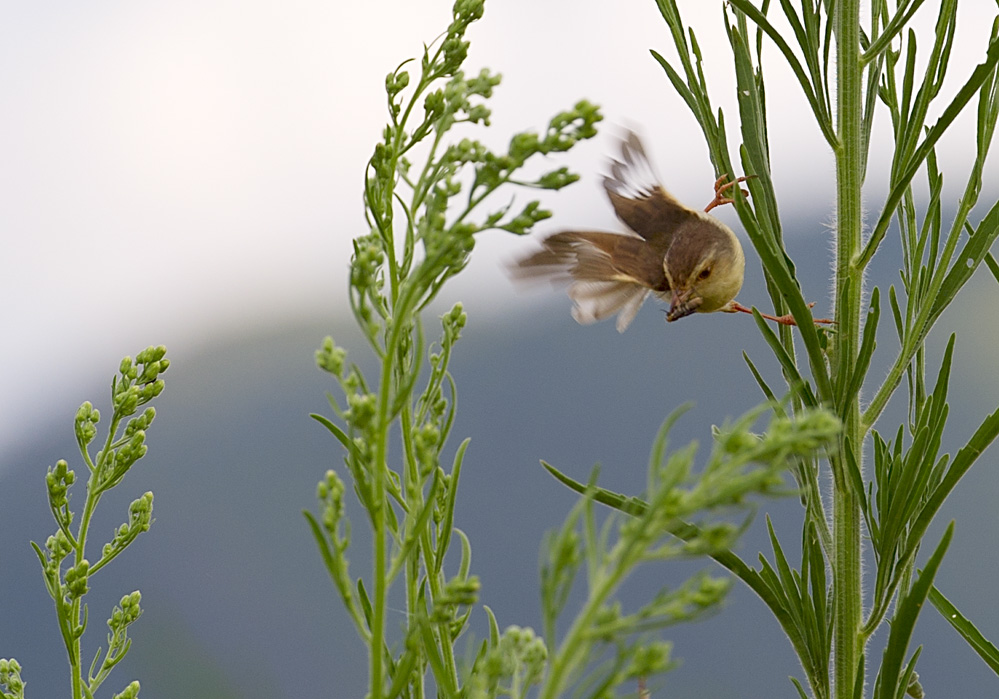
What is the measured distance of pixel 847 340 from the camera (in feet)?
2.24

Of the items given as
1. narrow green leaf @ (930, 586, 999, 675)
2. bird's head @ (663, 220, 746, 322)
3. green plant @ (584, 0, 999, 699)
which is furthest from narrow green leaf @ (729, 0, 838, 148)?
narrow green leaf @ (930, 586, 999, 675)

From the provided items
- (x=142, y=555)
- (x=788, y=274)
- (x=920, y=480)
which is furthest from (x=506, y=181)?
(x=142, y=555)

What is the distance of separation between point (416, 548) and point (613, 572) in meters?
0.26

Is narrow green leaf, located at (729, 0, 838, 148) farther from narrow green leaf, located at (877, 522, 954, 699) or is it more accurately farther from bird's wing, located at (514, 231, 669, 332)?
narrow green leaf, located at (877, 522, 954, 699)

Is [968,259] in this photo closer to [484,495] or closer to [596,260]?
[596,260]

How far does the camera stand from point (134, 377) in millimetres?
689

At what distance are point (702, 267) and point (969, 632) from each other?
0.36m

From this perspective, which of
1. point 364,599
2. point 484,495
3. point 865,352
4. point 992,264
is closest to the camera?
point 364,599

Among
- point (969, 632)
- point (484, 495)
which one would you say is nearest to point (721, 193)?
point (969, 632)

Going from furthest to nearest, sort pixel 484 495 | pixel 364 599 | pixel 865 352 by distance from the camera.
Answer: pixel 484 495 → pixel 865 352 → pixel 364 599

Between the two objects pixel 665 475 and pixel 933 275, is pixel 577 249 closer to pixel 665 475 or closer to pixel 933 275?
pixel 933 275

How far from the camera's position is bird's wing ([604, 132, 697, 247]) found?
2.70ft

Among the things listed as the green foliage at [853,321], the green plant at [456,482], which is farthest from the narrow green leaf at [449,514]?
the green foliage at [853,321]

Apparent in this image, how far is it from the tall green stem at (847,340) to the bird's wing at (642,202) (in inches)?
5.6
